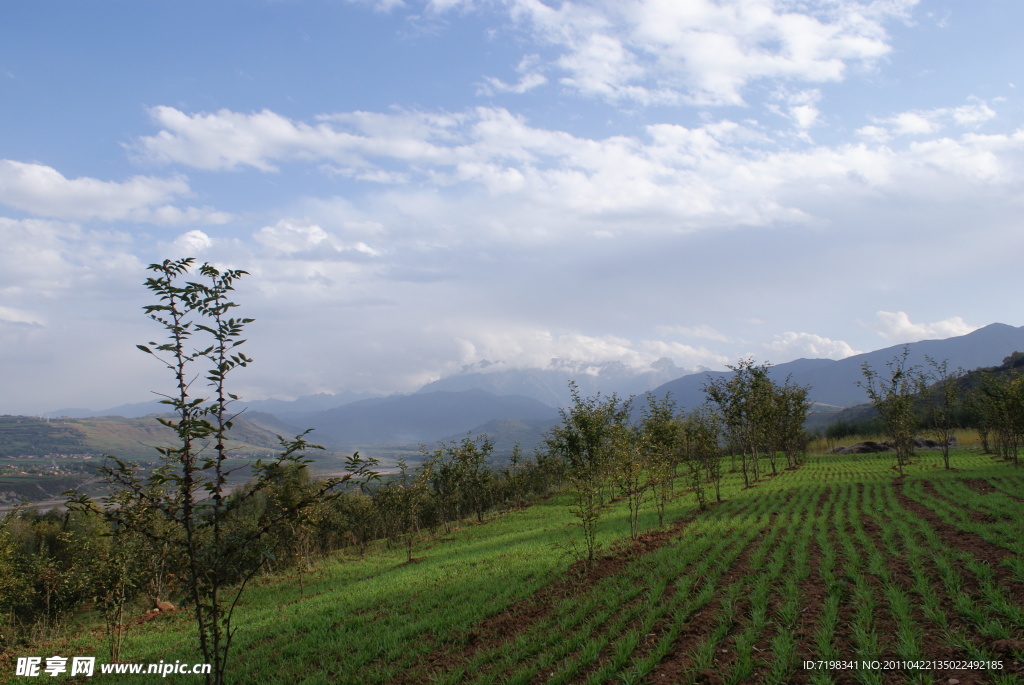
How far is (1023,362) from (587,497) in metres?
146

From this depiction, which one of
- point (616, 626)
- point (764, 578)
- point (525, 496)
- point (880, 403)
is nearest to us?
point (616, 626)

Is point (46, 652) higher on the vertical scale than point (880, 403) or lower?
lower

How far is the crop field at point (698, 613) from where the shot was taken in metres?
8.36

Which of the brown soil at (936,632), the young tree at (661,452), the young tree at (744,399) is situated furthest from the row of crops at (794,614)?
the young tree at (744,399)

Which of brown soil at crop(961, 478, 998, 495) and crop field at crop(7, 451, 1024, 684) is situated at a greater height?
crop field at crop(7, 451, 1024, 684)

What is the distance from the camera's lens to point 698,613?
1094 cm

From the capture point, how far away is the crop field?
8.36 m

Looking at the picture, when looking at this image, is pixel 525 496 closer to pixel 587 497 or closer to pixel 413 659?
pixel 587 497

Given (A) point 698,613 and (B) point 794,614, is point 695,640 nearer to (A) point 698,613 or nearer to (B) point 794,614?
(A) point 698,613

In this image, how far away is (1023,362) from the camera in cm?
10812

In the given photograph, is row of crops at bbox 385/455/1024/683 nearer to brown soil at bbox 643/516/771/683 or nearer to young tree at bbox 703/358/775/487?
brown soil at bbox 643/516/771/683

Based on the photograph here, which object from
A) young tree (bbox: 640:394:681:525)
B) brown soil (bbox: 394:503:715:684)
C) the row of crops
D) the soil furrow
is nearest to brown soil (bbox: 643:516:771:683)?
the row of crops

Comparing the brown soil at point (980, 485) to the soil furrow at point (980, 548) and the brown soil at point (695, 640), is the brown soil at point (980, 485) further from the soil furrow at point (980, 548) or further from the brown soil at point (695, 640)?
the brown soil at point (695, 640)

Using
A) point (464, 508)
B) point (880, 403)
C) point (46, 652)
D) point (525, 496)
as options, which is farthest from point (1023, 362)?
point (46, 652)
